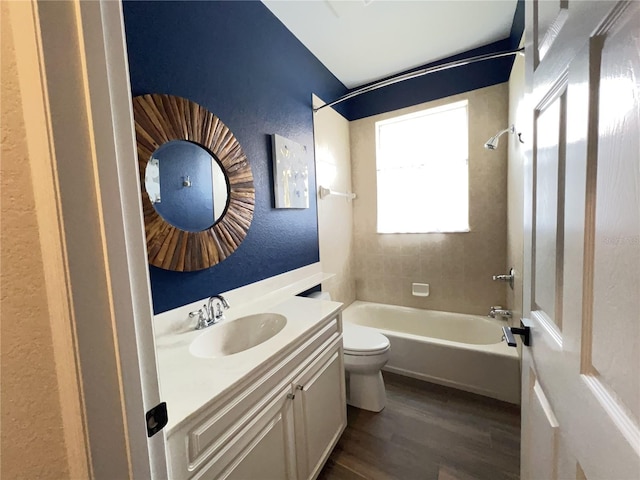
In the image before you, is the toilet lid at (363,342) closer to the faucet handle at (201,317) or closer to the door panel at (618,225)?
the faucet handle at (201,317)

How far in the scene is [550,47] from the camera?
2.02ft

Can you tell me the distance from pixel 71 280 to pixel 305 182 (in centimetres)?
175

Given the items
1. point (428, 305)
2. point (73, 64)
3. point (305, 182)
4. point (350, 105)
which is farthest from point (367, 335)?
point (350, 105)

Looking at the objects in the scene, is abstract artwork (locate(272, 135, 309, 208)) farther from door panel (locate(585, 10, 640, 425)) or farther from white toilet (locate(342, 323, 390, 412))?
door panel (locate(585, 10, 640, 425))

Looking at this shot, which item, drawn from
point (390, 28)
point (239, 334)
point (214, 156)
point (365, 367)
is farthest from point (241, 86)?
point (365, 367)

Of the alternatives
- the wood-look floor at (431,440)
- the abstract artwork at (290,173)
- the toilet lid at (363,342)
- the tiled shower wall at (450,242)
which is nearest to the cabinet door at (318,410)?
the wood-look floor at (431,440)

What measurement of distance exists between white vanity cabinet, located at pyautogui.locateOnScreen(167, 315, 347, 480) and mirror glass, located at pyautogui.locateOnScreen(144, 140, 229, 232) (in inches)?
31.5

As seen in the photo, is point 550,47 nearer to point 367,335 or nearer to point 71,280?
point 71,280

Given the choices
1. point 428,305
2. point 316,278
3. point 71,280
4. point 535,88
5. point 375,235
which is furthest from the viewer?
point 375,235

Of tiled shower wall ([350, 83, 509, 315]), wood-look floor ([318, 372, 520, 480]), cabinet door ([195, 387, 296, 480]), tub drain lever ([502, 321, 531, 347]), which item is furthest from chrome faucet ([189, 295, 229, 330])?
tiled shower wall ([350, 83, 509, 315])

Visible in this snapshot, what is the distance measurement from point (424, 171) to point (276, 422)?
→ 2425mm

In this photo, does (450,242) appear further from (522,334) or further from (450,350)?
(522,334)

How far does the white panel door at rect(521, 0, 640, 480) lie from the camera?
353 millimetres

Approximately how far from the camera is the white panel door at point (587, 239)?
1.16 feet
